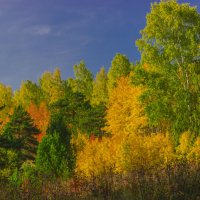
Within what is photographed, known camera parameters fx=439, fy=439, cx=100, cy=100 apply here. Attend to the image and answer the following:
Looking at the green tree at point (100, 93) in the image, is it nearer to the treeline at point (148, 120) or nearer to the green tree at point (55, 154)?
the treeline at point (148, 120)

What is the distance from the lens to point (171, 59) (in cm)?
2669

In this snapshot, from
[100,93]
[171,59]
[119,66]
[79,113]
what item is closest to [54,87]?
[100,93]

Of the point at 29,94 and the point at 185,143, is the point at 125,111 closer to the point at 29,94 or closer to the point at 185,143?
the point at 185,143

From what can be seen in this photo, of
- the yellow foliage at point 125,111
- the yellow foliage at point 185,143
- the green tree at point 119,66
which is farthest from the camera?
the green tree at point 119,66

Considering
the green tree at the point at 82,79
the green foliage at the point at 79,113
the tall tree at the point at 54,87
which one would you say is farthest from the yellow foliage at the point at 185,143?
the green tree at the point at 82,79

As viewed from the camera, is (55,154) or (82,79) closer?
(55,154)

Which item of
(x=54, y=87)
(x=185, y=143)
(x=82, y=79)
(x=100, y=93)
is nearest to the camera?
(x=185, y=143)

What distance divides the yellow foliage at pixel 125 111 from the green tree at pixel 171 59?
439 centimetres

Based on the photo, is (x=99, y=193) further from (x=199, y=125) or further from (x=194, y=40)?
(x=194, y=40)

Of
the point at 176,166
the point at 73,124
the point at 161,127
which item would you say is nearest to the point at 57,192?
the point at 176,166

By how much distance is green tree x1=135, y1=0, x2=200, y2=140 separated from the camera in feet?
85.9

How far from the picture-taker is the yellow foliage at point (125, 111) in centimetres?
3222

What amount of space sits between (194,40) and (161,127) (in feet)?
25.9

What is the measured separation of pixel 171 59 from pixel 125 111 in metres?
9.04
